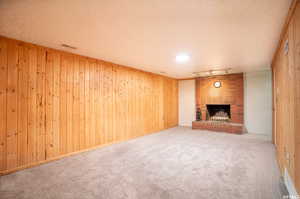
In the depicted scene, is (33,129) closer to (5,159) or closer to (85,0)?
(5,159)

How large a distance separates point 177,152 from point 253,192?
1.70 meters

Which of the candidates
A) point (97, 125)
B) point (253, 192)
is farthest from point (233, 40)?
point (97, 125)

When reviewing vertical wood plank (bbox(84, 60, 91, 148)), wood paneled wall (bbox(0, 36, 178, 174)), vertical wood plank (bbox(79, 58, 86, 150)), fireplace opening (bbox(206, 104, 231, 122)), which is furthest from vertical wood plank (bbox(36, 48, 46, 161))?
fireplace opening (bbox(206, 104, 231, 122))

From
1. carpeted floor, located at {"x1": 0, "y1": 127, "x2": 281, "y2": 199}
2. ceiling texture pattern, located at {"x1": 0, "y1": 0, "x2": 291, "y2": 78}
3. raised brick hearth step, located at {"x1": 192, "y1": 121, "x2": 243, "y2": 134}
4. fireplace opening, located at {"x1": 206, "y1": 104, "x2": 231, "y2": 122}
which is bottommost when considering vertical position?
carpeted floor, located at {"x1": 0, "y1": 127, "x2": 281, "y2": 199}

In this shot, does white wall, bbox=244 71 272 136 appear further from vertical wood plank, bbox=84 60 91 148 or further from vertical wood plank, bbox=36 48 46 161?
vertical wood plank, bbox=36 48 46 161

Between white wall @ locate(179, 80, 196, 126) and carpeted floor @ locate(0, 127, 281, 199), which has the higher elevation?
white wall @ locate(179, 80, 196, 126)

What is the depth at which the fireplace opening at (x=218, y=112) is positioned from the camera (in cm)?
629

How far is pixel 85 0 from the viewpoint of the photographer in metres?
1.62

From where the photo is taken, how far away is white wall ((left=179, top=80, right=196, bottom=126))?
709 cm

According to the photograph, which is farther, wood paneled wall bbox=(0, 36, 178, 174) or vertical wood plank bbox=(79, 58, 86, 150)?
vertical wood plank bbox=(79, 58, 86, 150)

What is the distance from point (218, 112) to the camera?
655 centimetres

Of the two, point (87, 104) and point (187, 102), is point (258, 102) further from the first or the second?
point (87, 104)

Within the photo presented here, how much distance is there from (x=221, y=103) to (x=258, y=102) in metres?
1.27

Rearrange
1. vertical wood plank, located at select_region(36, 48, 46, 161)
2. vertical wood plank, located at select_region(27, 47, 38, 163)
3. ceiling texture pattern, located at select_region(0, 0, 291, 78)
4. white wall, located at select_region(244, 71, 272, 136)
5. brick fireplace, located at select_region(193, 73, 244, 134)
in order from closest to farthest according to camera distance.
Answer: ceiling texture pattern, located at select_region(0, 0, 291, 78), vertical wood plank, located at select_region(27, 47, 38, 163), vertical wood plank, located at select_region(36, 48, 46, 161), white wall, located at select_region(244, 71, 272, 136), brick fireplace, located at select_region(193, 73, 244, 134)
